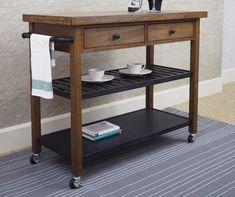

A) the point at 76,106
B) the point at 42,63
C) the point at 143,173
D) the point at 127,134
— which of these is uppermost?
the point at 42,63

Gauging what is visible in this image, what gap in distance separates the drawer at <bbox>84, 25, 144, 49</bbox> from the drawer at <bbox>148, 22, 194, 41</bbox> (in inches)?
2.9

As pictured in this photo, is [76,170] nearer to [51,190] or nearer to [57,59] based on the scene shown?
[51,190]

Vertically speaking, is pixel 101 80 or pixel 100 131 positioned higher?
pixel 101 80

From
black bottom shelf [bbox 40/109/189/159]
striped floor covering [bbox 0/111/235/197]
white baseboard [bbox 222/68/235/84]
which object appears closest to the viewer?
striped floor covering [bbox 0/111/235/197]

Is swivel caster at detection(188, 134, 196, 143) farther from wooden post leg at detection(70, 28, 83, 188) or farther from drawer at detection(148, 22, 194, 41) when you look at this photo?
wooden post leg at detection(70, 28, 83, 188)

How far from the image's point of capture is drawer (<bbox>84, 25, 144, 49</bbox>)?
162cm

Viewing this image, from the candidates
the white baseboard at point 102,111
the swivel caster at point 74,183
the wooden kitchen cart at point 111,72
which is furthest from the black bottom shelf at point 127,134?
the white baseboard at point 102,111

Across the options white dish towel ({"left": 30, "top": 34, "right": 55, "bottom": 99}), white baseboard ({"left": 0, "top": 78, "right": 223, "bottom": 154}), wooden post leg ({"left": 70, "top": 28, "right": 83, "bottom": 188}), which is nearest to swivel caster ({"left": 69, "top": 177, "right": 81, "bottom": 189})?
wooden post leg ({"left": 70, "top": 28, "right": 83, "bottom": 188})

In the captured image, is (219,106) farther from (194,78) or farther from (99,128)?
(99,128)

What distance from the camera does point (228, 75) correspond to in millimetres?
3576

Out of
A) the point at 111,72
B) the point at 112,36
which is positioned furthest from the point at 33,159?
the point at 112,36

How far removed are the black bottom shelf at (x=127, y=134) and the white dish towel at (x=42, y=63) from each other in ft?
0.98

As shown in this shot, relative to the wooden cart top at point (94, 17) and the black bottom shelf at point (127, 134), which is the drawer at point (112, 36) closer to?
the wooden cart top at point (94, 17)

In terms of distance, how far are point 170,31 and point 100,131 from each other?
602 mm
